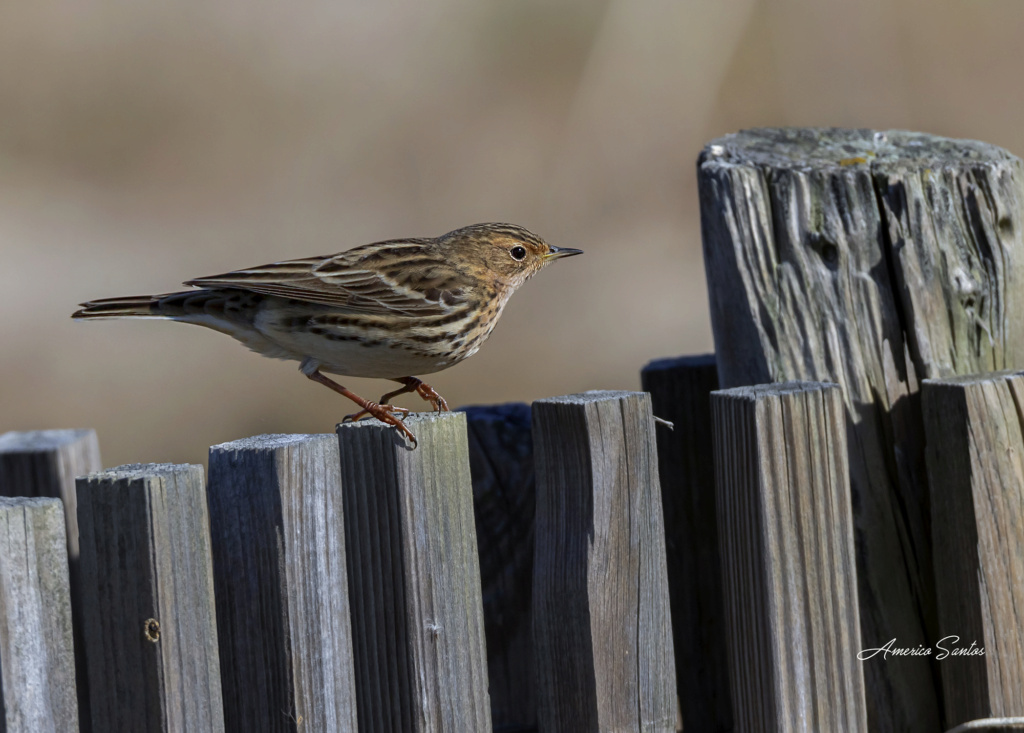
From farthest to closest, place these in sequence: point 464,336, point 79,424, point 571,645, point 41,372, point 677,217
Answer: point 677,217 → point 41,372 → point 79,424 → point 464,336 → point 571,645

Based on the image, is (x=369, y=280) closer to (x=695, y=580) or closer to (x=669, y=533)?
(x=669, y=533)

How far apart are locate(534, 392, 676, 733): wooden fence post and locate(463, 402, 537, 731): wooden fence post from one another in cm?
105

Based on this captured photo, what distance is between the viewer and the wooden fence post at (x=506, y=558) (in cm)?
430

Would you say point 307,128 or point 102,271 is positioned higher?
point 307,128

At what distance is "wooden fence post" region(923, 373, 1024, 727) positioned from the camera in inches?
135

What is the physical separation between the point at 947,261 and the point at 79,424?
24.2 ft

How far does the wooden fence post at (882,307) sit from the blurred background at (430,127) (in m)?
6.49

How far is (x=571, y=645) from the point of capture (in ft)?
10.5

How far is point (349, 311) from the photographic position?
466 centimetres

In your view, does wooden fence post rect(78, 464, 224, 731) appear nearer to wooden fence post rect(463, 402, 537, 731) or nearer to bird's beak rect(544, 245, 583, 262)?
wooden fence post rect(463, 402, 537, 731)

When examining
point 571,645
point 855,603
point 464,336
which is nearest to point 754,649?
point 855,603

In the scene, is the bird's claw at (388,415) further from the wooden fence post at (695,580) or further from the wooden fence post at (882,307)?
the wooden fence post at (882,307)

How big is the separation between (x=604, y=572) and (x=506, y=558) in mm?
1206

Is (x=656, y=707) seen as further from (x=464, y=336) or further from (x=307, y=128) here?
(x=307, y=128)
